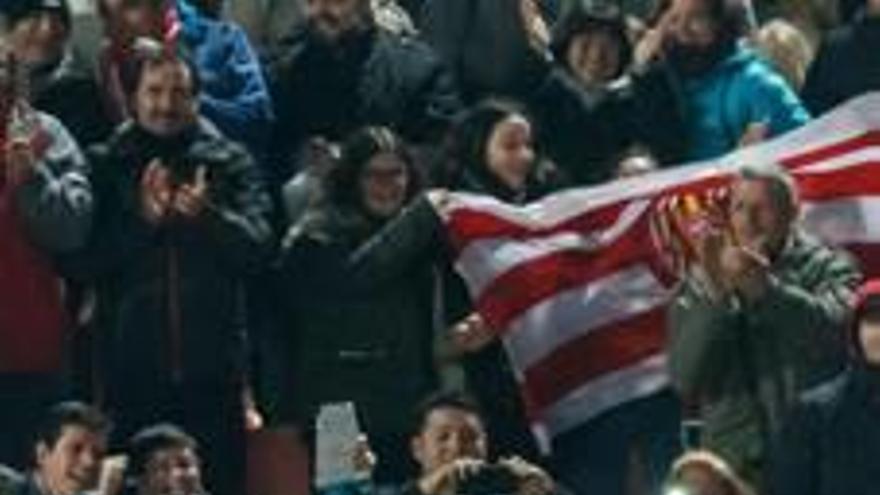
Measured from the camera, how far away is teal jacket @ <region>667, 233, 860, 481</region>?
17.7m

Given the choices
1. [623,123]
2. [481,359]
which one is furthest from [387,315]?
[623,123]

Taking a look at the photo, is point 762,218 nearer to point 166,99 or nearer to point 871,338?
point 871,338

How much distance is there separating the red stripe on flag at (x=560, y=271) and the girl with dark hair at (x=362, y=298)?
41 centimetres

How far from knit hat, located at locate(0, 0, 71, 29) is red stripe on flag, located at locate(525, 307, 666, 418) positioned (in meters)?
2.35

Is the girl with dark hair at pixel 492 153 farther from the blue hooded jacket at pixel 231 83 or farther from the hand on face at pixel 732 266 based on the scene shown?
the hand on face at pixel 732 266

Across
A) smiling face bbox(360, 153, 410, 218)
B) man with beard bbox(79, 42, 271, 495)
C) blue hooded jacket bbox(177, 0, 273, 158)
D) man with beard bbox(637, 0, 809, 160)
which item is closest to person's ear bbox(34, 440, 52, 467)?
man with beard bbox(79, 42, 271, 495)

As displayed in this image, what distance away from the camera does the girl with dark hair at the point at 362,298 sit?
18.6 m

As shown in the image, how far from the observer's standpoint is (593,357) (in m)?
19.0

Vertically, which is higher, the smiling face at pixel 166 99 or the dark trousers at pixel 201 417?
the smiling face at pixel 166 99

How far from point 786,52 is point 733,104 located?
2.79ft

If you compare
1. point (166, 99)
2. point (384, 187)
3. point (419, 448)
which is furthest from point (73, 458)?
point (384, 187)

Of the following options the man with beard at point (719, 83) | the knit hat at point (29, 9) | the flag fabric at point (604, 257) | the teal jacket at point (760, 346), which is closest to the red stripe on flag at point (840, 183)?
the flag fabric at point (604, 257)

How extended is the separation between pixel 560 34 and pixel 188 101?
83.7 inches

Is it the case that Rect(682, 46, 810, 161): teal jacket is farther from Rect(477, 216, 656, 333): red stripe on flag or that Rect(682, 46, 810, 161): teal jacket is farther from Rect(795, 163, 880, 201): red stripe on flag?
Rect(477, 216, 656, 333): red stripe on flag
